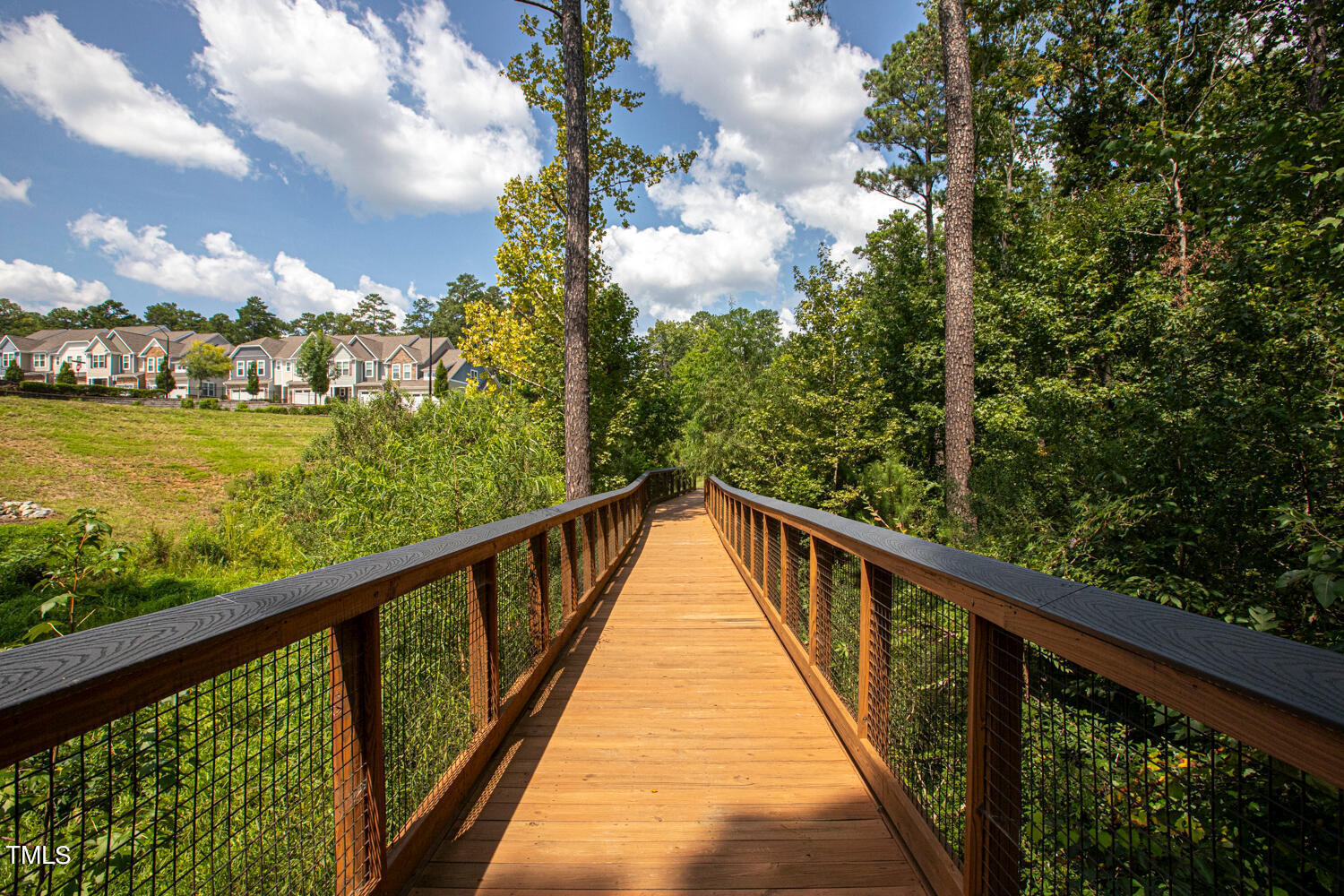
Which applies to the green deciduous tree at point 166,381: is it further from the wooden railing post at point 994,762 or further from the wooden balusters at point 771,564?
the wooden railing post at point 994,762

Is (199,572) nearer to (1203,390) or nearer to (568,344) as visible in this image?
(568,344)

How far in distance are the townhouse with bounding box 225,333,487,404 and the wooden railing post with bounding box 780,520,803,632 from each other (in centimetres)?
4928

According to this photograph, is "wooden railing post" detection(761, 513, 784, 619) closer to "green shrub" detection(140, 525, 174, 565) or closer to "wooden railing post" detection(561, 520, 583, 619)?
"wooden railing post" detection(561, 520, 583, 619)

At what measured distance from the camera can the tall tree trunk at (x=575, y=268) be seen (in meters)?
8.23

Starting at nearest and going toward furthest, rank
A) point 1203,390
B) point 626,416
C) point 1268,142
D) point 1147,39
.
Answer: point 1268,142 → point 1203,390 → point 1147,39 → point 626,416

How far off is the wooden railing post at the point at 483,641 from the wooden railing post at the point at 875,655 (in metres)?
1.71

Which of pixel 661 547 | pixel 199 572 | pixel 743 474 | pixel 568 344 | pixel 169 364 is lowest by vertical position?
pixel 199 572

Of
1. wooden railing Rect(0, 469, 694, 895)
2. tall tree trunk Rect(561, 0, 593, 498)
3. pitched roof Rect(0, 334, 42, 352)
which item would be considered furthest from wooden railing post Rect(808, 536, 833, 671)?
pitched roof Rect(0, 334, 42, 352)

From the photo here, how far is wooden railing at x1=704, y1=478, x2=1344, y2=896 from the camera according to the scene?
0.83 metres

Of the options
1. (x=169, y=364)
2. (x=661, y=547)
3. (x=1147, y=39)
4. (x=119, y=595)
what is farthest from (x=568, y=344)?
(x=169, y=364)

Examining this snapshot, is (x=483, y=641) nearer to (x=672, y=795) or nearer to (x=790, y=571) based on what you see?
(x=672, y=795)

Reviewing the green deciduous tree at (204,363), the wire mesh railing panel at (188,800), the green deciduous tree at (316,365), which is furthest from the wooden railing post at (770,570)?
the green deciduous tree at (204,363)

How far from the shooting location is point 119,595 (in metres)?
9.15

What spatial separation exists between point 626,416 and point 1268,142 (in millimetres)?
11176
